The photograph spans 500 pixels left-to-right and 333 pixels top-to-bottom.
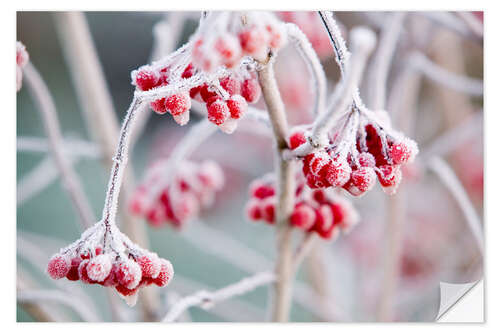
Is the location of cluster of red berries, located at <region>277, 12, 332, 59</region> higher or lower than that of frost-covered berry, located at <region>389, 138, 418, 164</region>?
higher

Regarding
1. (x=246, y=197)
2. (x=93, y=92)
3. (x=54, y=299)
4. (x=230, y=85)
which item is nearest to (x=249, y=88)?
(x=230, y=85)

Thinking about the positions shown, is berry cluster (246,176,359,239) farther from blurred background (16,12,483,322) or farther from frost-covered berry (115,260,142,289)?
frost-covered berry (115,260,142,289)

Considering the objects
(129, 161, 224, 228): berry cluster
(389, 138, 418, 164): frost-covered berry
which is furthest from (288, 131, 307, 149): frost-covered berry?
(129, 161, 224, 228): berry cluster

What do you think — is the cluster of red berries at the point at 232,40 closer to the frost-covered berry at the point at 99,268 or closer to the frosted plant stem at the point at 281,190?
the frosted plant stem at the point at 281,190

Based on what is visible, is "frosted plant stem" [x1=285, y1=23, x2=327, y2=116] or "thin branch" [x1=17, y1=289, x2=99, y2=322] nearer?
"frosted plant stem" [x1=285, y1=23, x2=327, y2=116]

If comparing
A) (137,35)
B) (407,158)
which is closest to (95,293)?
(137,35)
